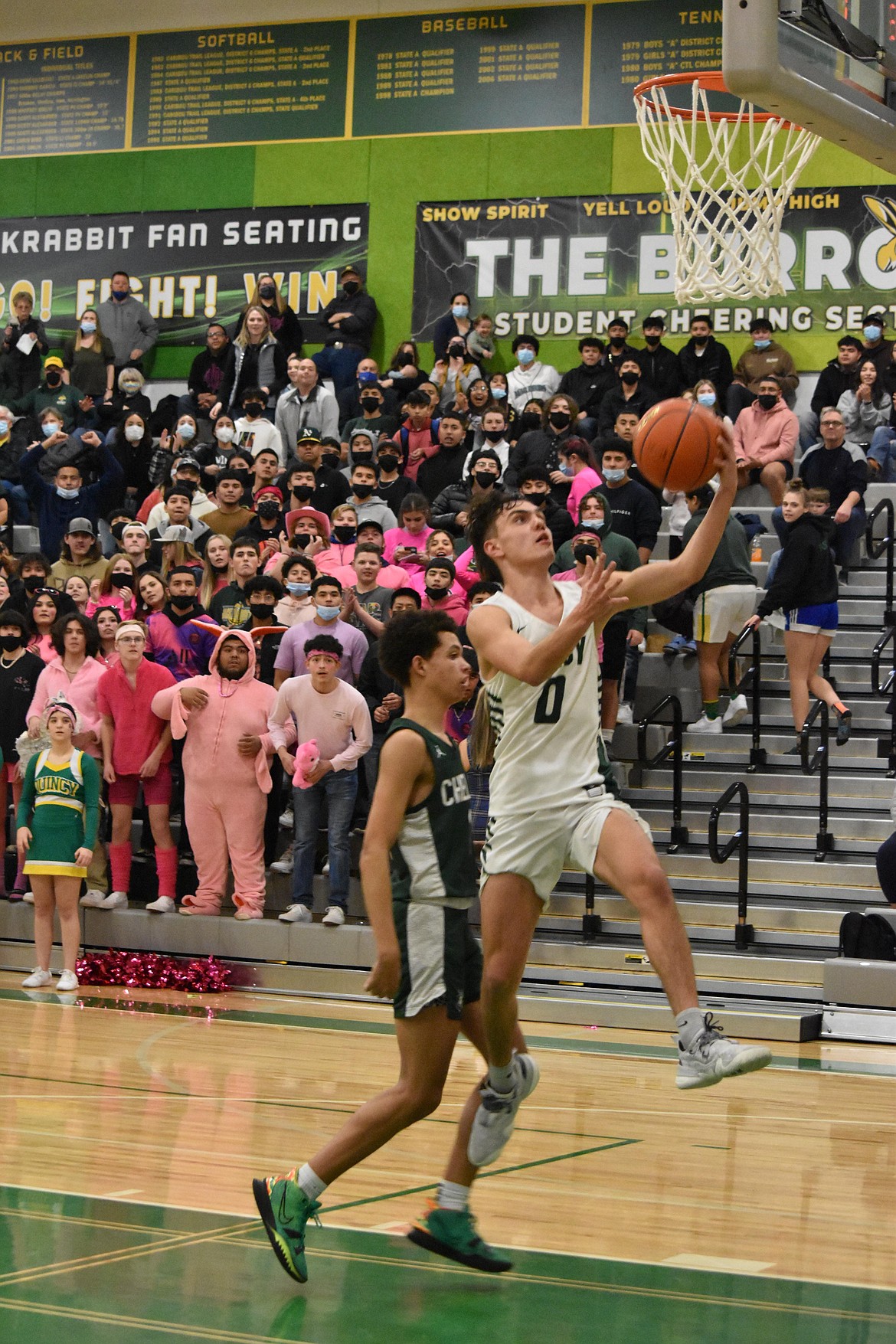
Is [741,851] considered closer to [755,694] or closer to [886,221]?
[755,694]

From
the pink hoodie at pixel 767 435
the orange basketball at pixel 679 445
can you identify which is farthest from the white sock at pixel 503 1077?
the pink hoodie at pixel 767 435

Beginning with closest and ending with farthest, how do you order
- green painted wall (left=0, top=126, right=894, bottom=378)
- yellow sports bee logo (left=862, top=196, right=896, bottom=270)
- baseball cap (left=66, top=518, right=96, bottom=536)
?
baseball cap (left=66, top=518, right=96, bottom=536)
yellow sports bee logo (left=862, top=196, right=896, bottom=270)
green painted wall (left=0, top=126, right=894, bottom=378)

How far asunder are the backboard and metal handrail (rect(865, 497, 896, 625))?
19.0 feet

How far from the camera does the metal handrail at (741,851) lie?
32.0 feet

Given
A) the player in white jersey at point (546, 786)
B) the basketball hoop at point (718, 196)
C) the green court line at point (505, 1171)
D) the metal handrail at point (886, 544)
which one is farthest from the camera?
the metal handrail at point (886, 544)

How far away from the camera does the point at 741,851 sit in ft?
32.1

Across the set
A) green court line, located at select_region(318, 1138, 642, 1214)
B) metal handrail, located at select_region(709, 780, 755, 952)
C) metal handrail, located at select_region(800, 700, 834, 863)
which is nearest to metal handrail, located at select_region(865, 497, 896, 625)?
metal handrail, located at select_region(800, 700, 834, 863)

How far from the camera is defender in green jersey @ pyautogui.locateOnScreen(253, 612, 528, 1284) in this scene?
14.5ft

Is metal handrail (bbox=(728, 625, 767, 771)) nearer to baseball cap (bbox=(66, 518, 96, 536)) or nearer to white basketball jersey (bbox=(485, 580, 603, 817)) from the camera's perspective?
baseball cap (bbox=(66, 518, 96, 536))

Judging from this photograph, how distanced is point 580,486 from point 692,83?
3164 mm

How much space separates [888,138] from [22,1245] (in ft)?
17.5

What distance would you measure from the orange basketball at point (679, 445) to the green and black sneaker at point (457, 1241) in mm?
2247

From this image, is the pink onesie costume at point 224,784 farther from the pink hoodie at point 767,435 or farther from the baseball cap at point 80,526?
the pink hoodie at point 767,435

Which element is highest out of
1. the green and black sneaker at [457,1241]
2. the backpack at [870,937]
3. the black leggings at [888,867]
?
the black leggings at [888,867]
